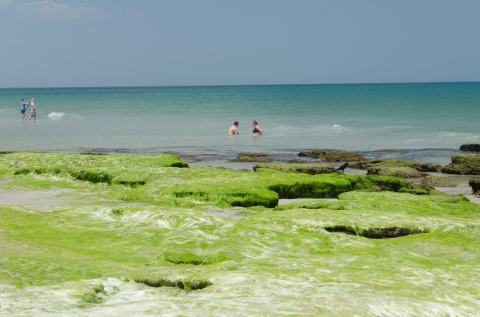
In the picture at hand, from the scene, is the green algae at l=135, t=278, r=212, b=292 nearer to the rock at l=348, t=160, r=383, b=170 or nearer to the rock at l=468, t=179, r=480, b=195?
the rock at l=468, t=179, r=480, b=195

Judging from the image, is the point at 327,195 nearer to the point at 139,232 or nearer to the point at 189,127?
the point at 139,232

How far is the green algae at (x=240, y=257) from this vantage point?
7391mm

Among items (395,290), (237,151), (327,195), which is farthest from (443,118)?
(395,290)

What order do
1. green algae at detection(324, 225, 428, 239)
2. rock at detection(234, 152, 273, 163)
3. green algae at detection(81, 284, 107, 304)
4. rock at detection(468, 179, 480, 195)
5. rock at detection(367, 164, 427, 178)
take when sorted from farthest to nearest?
1. rock at detection(234, 152, 273, 163)
2. rock at detection(367, 164, 427, 178)
3. rock at detection(468, 179, 480, 195)
4. green algae at detection(324, 225, 428, 239)
5. green algae at detection(81, 284, 107, 304)

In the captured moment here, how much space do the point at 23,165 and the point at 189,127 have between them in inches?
2060

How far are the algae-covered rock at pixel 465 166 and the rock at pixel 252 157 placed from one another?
491 inches

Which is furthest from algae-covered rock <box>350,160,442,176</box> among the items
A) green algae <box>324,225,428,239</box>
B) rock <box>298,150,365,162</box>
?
green algae <box>324,225,428,239</box>

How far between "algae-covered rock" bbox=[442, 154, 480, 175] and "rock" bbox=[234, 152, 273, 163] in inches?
491

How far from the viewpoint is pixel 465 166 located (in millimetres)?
37031

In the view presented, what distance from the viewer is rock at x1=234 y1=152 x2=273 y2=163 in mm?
42406

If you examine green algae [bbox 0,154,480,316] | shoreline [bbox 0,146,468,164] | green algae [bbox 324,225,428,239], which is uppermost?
green algae [bbox 0,154,480,316]

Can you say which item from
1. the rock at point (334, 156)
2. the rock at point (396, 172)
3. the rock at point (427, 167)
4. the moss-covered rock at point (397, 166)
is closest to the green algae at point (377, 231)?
the rock at point (396, 172)

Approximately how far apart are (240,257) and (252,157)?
1293 inches

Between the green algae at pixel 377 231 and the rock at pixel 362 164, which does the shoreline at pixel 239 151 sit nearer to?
the rock at pixel 362 164
